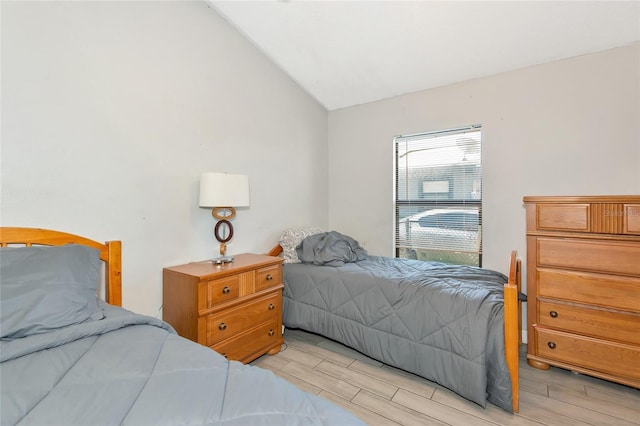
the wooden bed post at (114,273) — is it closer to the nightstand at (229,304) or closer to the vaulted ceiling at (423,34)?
the nightstand at (229,304)

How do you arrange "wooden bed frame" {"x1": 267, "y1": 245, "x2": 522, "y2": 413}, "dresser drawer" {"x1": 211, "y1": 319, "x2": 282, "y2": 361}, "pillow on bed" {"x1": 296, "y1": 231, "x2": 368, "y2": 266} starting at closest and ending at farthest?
"wooden bed frame" {"x1": 267, "y1": 245, "x2": 522, "y2": 413}
"dresser drawer" {"x1": 211, "y1": 319, "x2": 282, "y2": 361}
"pillow on bed" {"x1": 296, "y1": 231, "x2": 368, "y2": 266}

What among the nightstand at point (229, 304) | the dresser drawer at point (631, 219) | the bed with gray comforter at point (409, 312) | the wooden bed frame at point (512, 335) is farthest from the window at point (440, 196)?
the nightstand at point (229, 304)

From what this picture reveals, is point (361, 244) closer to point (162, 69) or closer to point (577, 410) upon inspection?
point (577, 410)

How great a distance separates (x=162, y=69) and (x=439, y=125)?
2.47 meters

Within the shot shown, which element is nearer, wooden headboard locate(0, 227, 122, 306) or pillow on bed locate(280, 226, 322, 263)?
wooden headboard locate(0, 227, 122, 306)

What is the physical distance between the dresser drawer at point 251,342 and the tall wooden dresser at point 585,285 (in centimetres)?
188

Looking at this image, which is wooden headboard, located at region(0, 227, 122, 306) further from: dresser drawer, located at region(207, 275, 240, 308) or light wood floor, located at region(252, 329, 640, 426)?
light wood floor, located at region(252, 329, 640, 426)

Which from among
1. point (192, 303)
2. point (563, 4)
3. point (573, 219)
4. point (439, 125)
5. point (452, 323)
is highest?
point (563, 4)

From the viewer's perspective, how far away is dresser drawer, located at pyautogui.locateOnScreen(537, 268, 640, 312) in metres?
1.79

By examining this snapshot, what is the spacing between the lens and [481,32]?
2.24m

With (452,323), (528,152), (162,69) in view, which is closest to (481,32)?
(528,152)

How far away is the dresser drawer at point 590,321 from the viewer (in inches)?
70.4

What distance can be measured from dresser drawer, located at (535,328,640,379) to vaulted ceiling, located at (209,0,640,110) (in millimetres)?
2136

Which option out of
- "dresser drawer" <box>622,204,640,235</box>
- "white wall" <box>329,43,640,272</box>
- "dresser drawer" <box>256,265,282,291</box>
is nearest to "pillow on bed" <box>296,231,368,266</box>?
"dresser drawer" <box>256,265,282,291</box>
